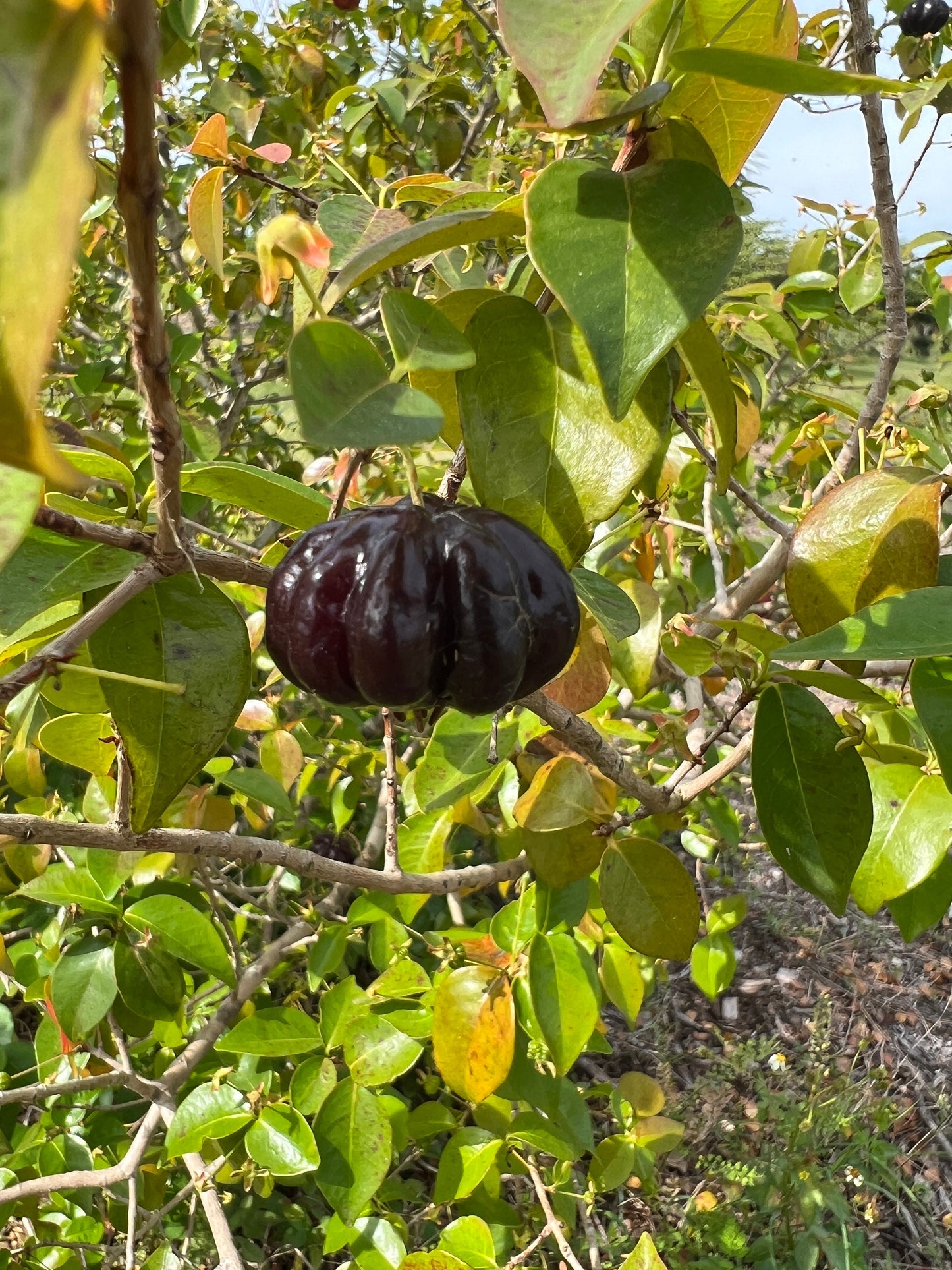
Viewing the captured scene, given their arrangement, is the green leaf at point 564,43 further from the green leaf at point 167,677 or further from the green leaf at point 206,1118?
the green leaf at point 206,1118

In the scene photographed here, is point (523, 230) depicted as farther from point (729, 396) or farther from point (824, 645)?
point (824, 645)

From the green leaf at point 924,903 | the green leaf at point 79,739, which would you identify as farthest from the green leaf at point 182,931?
the green leaf at point 924,903

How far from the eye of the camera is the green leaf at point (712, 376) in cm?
52

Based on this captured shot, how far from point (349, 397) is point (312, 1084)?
3.32ft

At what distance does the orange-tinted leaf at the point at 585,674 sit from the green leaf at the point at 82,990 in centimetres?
60

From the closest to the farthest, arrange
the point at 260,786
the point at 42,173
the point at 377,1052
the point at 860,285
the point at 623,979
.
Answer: the point at 42,173
the point at 377,1052
the point at 260,786
the point at 623,979
the point at 860,285

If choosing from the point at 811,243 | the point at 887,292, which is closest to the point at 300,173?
the point at 811,243

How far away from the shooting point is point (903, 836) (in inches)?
31.3

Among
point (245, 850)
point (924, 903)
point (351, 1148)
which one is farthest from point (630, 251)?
point (351, 1148)

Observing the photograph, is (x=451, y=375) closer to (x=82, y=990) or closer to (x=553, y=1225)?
(x=82, y=990)

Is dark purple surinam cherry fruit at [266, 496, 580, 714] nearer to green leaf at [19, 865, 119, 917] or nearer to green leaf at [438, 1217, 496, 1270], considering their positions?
green leaf at [19, 865, 119, 917]

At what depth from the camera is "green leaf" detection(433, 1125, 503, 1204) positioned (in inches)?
46.8

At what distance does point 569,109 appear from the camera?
0.30 m

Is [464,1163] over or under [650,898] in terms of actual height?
under
